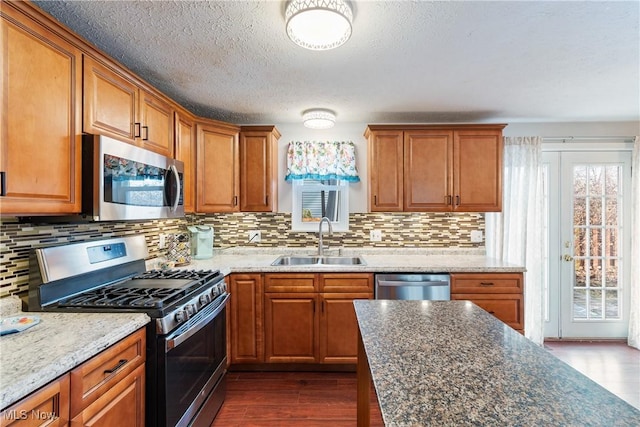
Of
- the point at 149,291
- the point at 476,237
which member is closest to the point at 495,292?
the point at 476,237

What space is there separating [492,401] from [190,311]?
1.43m

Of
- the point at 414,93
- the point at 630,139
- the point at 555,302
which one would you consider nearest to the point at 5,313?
the point at 414,93

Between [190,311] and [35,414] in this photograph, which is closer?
[35,414]

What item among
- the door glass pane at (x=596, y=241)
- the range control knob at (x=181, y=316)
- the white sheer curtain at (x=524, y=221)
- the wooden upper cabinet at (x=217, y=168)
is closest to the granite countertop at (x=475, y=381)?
the range control knob at (x=181, y=316)

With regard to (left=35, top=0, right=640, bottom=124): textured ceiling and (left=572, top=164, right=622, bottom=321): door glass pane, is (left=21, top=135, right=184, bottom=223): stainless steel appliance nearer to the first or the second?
(left=35, top=0, right=640, bottom=124): textured ceiling

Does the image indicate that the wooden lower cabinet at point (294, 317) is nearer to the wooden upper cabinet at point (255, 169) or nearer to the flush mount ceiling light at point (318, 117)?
the wooden upper cabinet at point (255, 169)

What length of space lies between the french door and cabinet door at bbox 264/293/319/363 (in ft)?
8.43

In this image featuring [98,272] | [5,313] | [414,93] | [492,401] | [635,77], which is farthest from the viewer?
[414,93]

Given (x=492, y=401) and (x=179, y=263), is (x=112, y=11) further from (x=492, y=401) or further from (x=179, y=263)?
(x=492, y=401)

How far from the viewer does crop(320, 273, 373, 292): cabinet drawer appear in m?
2.53

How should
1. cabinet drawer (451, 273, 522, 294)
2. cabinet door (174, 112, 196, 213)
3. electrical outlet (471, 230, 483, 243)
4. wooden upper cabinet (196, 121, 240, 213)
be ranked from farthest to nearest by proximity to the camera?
electrical outlet (471, 230, 483, 243) < wooden upper cabinet (196, 121, 240, 213) < cabinet drawer (451, 273, 522, 294) < cabinet door (174, 112, 196, 213)

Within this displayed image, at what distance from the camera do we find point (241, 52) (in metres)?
1.84

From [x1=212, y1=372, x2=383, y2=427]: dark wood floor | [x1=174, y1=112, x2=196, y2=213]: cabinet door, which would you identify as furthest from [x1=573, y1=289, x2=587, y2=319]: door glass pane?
[x1=174, y1=112, x2=196, y2=213]: cabinet door

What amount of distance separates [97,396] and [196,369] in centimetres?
65
